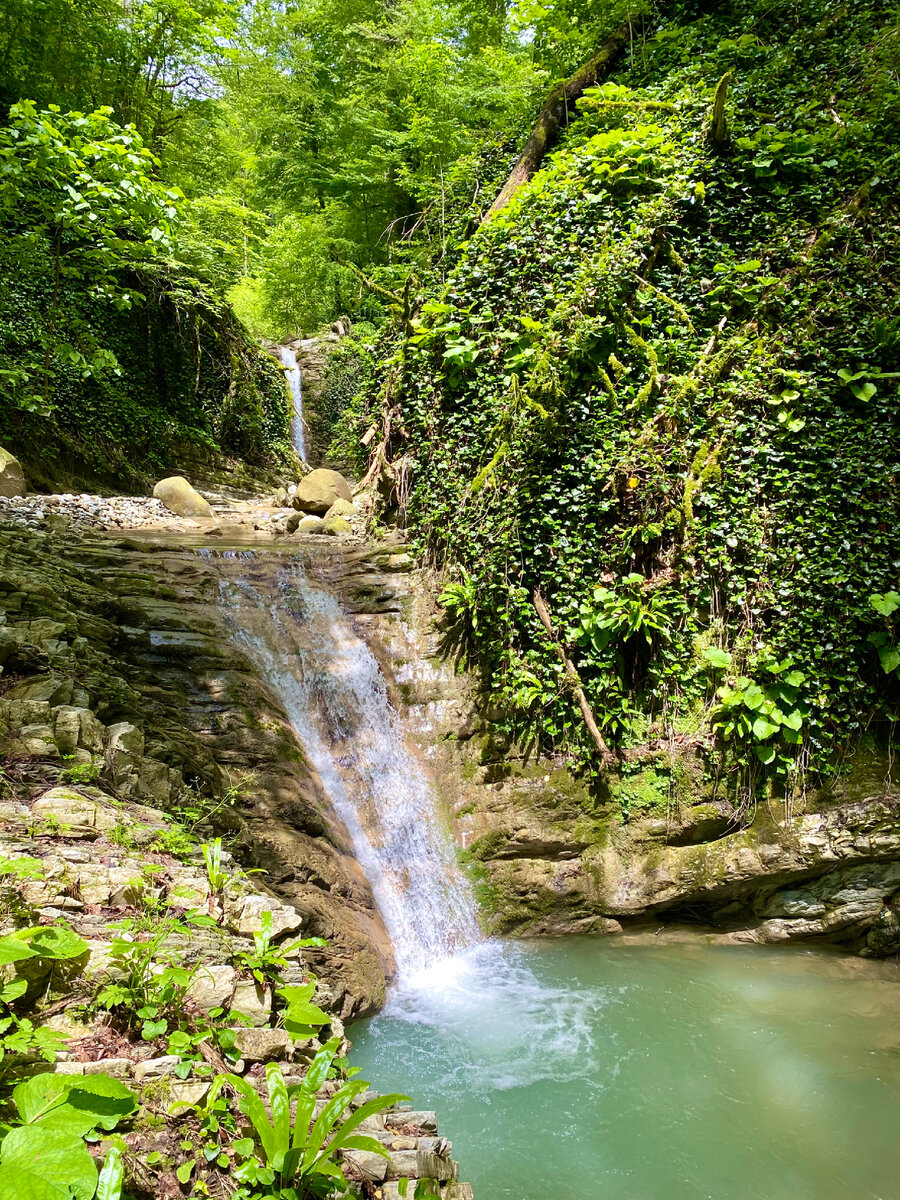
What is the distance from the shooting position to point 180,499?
10.2 meters

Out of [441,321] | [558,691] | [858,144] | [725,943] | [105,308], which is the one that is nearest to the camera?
[725,943]

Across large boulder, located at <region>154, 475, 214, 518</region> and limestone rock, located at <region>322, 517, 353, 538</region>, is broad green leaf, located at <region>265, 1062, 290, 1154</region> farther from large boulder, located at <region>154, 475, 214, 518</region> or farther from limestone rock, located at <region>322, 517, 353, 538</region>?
large boulder, located at <region>154, 475, 214, 518</region>

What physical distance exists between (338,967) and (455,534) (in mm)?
4237

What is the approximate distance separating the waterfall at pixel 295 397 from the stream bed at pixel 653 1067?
44.7 feet

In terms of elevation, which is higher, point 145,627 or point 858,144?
point 858,144

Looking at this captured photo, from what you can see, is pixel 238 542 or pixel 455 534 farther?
pixel 238 542

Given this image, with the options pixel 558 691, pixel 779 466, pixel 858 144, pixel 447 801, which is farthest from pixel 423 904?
pixel 858 144

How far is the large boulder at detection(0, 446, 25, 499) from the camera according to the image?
7.80 meters

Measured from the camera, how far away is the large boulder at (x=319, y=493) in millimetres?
11031

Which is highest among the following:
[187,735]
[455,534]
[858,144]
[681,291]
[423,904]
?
[858,144]

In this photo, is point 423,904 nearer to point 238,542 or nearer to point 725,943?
point 725,943

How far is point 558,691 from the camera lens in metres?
5.72

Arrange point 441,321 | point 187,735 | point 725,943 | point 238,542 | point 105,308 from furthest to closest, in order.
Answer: point 105,308 → point 238,542 → point 441,321 → point 725,943 → point 187,735

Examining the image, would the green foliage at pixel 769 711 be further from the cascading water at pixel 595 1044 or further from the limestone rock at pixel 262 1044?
the limestone rock at pixel 262 1044
